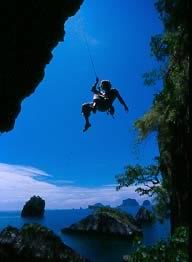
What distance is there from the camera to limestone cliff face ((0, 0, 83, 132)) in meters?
12.2

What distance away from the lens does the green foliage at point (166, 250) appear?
37.8 ft

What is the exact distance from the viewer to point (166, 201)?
30.2m

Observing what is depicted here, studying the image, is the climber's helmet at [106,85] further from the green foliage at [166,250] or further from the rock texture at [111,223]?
the rock texture at [111,223]

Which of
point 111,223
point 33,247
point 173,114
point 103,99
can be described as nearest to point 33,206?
point 111,223

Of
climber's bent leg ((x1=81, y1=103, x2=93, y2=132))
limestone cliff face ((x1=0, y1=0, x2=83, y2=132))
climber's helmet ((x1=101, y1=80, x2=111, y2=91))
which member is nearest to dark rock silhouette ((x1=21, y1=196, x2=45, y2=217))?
climber's bent leg ((x1=81, y1=103, x2=93, y2=132))

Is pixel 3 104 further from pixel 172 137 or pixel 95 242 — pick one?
pixel 95 242

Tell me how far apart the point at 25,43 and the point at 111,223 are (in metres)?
87.7

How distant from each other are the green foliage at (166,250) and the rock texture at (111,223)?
3201 inches

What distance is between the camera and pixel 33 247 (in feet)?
98.7

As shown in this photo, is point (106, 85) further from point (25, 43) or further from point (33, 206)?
point (33, 206)

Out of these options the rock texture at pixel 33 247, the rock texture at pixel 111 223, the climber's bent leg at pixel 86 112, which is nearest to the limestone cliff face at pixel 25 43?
the climber's bent leg at pixel 86 112

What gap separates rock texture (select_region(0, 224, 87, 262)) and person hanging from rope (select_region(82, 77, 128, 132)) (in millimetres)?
Answer: 17585

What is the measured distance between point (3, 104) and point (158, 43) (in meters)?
8.56

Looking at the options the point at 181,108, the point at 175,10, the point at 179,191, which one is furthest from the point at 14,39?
the point at 179,191
